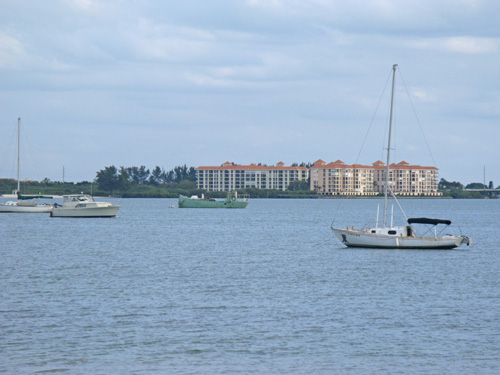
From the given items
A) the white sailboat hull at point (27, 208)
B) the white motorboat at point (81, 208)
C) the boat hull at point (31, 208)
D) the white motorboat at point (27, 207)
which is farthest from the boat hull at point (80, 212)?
the white motorboat at point (27, 207)

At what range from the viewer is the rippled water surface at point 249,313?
1065 inches

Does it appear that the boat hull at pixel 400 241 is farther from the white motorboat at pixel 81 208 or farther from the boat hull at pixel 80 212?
the boat hull at pixel 80 212

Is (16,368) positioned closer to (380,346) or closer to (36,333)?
(36,333)

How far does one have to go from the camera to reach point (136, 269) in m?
56.8

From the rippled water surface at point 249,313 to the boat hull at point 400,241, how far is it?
1.06m

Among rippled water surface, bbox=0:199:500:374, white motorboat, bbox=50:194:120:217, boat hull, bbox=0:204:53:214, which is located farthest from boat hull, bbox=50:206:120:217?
rippled water surface, bbox=0:199:500:374

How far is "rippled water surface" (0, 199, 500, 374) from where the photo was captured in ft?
88.8

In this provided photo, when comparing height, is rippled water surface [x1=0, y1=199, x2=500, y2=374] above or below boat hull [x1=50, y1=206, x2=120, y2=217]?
below

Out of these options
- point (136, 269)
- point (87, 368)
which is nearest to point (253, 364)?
point (87, 368)

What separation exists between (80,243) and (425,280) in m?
45.4

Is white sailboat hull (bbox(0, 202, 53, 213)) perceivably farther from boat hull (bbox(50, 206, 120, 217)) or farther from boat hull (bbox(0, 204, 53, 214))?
boat hull (bbox(50, 206, 120, 217))

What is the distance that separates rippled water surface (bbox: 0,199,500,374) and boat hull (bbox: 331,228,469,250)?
106 centimetres

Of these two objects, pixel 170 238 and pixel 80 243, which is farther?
pixel 170 238

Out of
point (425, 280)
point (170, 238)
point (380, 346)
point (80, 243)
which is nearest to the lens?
point (380, 346)
